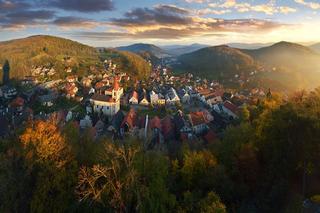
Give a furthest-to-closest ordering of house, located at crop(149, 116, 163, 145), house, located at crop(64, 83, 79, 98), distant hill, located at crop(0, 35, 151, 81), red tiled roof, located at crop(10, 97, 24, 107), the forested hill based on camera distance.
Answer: distant hill, located at crop(0, 35, 151, 81) → house, located at crop(64, 83, 79, 98) → red tiled roof, located at crop(10, 97, 24, 107) → house, located at crop(149, 116, 163, 145) → the forested hill

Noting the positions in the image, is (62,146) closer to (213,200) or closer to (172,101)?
(213,200)

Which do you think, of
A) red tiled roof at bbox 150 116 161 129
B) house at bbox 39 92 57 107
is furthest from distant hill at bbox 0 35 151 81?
red tiled roof at bbox 150 116 161 129

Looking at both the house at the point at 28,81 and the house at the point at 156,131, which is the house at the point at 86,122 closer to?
the house at the point at 156,131

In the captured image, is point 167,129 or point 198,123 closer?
point 167,129

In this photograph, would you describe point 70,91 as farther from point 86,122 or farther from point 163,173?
point 163,173

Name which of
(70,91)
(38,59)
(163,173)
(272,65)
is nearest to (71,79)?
(70,91)

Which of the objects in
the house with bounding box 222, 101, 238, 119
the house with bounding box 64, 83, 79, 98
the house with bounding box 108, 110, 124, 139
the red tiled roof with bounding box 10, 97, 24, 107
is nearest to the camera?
the house with bounding box 108, 110, 124, 139

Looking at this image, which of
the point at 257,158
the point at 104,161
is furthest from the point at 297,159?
the point at 104,161

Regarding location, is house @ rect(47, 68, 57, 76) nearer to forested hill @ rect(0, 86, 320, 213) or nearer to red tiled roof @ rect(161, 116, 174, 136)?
red tiled roof @ rect(161, 116, 174, 136)
